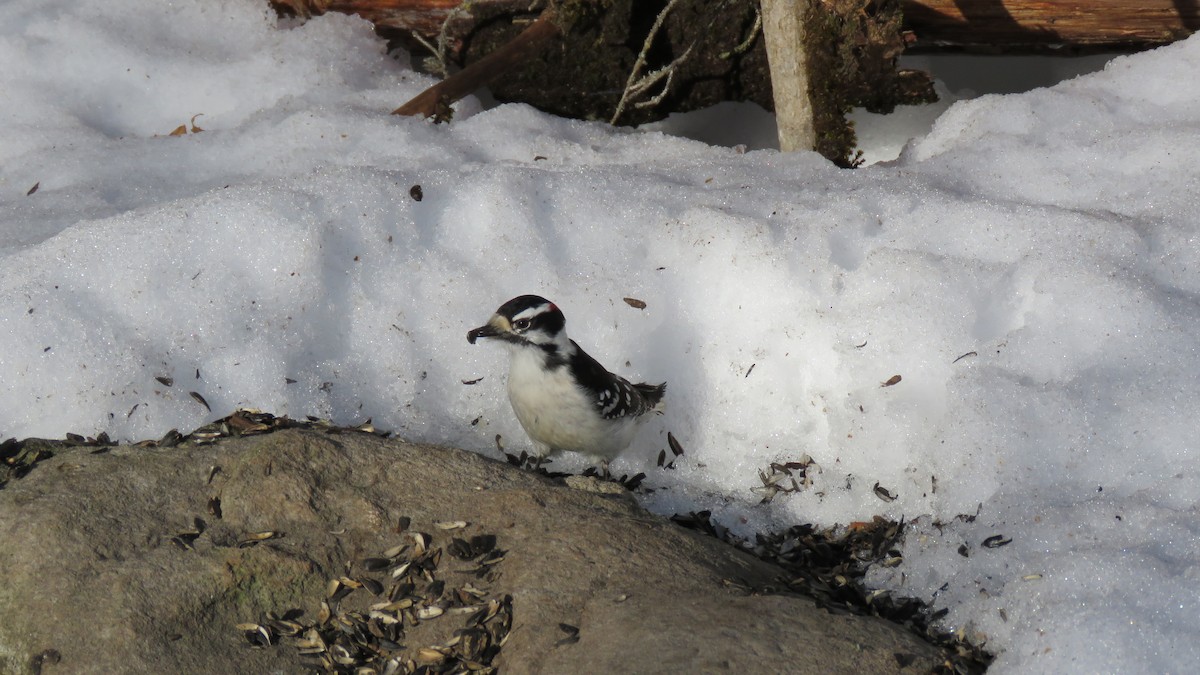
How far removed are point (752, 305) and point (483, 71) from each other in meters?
3.11

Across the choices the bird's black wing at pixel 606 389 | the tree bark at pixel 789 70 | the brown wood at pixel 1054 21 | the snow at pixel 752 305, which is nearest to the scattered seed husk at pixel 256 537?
the snow at pixel 752 305

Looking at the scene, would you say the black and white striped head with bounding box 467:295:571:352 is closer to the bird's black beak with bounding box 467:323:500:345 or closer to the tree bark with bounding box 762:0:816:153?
the bird's black beak with bounding box 467:323:500:345

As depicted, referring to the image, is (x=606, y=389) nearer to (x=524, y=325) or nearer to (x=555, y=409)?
(x=555, y=409)

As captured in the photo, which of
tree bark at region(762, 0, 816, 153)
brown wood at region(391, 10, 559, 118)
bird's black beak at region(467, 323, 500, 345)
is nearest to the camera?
bird's black beak at region(467, 323, 500, 345)

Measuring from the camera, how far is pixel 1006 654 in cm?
373

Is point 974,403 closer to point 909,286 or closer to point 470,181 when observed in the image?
point 909,286

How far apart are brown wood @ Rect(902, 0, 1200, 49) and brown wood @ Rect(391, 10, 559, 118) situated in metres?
2.58

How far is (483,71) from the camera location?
25.2 feet

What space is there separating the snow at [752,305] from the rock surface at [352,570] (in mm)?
770

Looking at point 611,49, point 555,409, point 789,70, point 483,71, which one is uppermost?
point 789,70

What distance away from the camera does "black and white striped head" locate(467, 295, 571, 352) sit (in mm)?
5113

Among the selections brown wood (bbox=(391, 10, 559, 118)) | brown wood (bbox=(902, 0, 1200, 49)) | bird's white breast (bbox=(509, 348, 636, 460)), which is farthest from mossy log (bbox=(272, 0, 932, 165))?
bird's white breast (bbox=(509, 348, 636, 460))

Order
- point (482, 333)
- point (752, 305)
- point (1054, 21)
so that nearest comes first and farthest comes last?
1. point (482, 333)
2. point (752, 305)
3. point (1054, 21)

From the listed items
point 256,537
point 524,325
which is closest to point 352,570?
point 256,537
